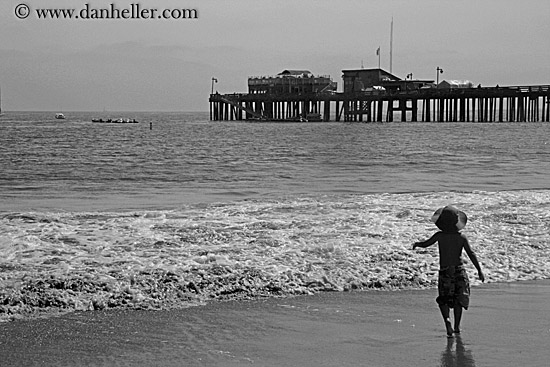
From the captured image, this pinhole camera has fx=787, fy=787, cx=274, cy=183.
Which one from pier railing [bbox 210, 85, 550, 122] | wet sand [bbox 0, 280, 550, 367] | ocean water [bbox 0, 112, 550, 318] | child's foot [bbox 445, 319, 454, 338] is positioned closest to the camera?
wet sand [bbox 0, 280, 550, 367]

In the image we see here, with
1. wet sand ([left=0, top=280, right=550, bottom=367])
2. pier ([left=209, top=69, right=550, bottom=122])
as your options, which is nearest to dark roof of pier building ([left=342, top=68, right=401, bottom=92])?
pier ([left=209, top=69, right=550, bottom=122])

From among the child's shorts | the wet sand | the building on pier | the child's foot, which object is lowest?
the wet sand

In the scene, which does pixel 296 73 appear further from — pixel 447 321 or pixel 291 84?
pixel 447 321

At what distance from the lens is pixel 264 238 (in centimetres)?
1027

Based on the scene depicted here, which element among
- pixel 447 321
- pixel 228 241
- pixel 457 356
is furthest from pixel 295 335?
pixel 228 241

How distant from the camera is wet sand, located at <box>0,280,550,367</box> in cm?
570

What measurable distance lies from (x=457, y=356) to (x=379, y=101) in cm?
8506

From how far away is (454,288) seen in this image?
6195 millimetres

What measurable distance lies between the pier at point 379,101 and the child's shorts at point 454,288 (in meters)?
72.3

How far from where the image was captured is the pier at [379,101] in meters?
79.9

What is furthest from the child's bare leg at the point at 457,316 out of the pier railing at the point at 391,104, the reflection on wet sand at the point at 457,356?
the pier railing at the point at 391,104

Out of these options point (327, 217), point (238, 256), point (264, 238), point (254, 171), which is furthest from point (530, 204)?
point (254, 171)

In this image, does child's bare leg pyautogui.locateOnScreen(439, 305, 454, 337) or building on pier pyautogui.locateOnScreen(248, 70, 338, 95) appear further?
building on pier pyautogui.locateOnScreen(248, 70, 338, 95)

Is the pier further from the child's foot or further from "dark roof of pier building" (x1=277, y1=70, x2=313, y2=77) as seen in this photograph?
the child's foot
